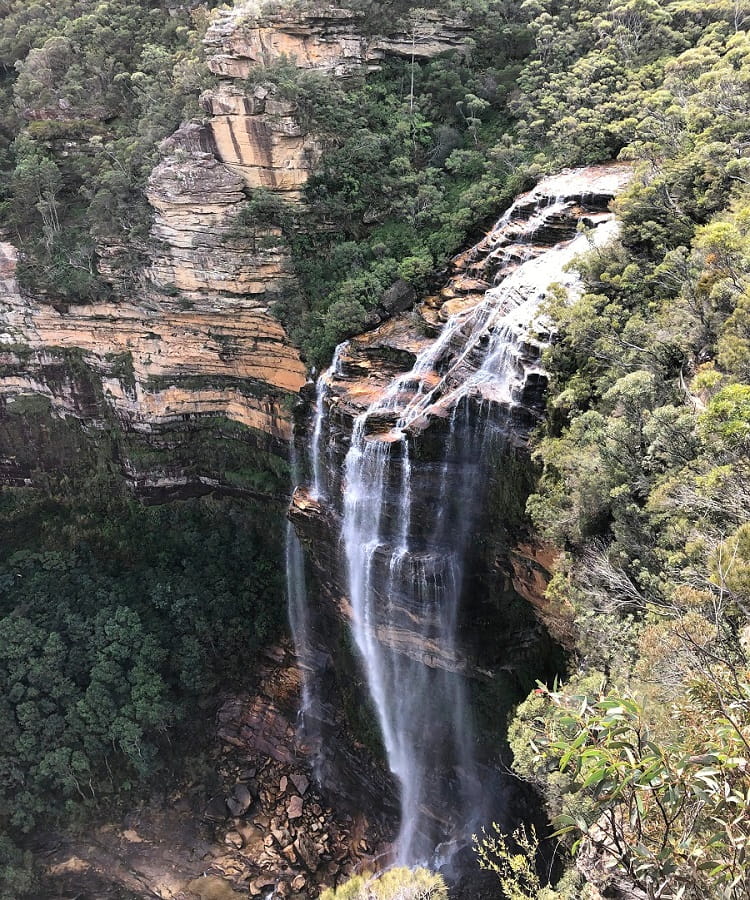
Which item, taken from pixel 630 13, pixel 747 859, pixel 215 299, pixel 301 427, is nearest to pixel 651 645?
pixel 747 859

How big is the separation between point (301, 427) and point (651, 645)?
11.9m

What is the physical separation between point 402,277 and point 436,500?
6.95 meters

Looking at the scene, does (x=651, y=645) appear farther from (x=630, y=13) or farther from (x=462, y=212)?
(x=630, y=13)

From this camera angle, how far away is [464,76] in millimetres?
20859

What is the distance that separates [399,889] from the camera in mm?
11141

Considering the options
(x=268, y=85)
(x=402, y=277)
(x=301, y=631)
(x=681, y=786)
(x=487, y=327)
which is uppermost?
(x=268, y=85)

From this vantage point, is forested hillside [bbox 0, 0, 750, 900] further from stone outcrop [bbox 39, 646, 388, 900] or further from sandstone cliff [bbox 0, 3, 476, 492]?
stone outcrop [bbox 39, 646, 388, 900]

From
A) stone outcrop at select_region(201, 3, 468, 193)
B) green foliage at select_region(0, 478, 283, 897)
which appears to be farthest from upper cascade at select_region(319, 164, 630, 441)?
green foliage at select_region(0, 478, 283, 897)

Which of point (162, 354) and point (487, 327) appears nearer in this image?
point (487, 327)

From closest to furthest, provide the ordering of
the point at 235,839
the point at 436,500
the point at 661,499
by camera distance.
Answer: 1. the point at 661,499
2. the point at 436,500
3. the point at 235,839

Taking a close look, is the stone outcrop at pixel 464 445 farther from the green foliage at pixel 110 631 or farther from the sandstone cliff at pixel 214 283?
the green foliage at pixel 110 631

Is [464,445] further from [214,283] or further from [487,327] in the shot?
[214,283]

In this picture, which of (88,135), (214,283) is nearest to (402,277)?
(214,283)

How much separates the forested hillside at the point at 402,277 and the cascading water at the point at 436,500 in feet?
4.41
